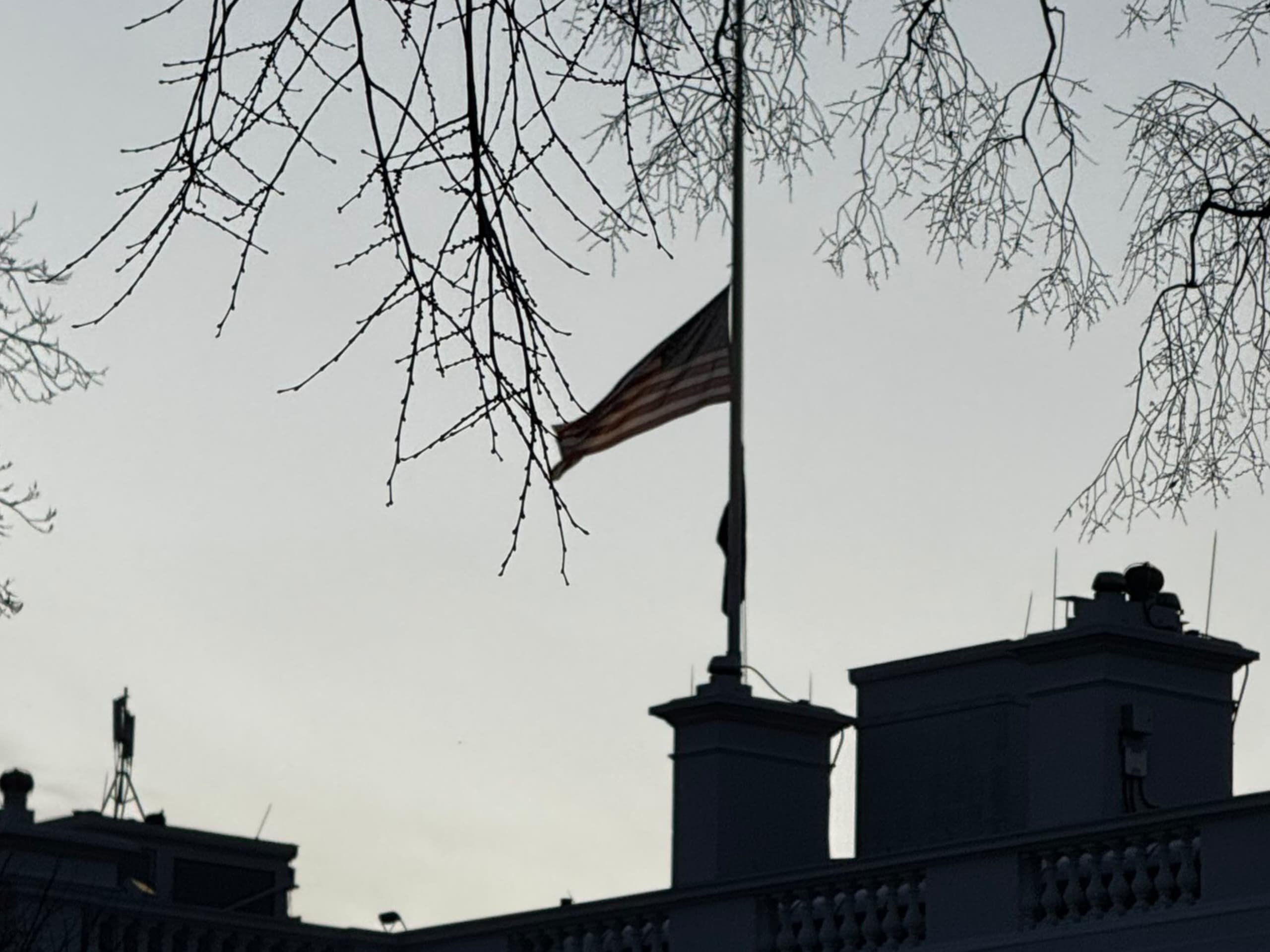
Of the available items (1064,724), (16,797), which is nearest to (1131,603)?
(1064,724)

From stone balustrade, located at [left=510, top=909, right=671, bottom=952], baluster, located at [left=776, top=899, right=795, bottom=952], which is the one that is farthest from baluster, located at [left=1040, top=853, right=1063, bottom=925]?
stone balustrade, located at [left=510, top=909, right=671, bottom=952]

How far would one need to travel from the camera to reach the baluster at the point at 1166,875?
17062 millimetres

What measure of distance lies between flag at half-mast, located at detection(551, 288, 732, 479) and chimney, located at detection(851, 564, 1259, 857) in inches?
113

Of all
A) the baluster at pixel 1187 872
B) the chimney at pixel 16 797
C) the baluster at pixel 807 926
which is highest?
the chimney at pixel 16 797

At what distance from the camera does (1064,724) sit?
18844 mm

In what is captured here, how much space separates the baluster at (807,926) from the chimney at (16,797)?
17.8 feet

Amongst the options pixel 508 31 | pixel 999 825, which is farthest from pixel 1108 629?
pixel 508 31

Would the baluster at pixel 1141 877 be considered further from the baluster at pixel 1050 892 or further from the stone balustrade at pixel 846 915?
the stone balustrade at pixel 846 915

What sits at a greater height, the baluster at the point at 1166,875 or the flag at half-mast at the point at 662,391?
the flag at half-mast at the point at 662,391

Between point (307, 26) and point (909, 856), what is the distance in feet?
36.2

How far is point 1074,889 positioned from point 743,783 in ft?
12.8

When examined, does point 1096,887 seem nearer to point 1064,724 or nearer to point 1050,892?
point 1050,892

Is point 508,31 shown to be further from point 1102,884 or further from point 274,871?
point 274,871

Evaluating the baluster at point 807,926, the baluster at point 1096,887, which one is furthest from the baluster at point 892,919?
the baluster at point 1096,887
